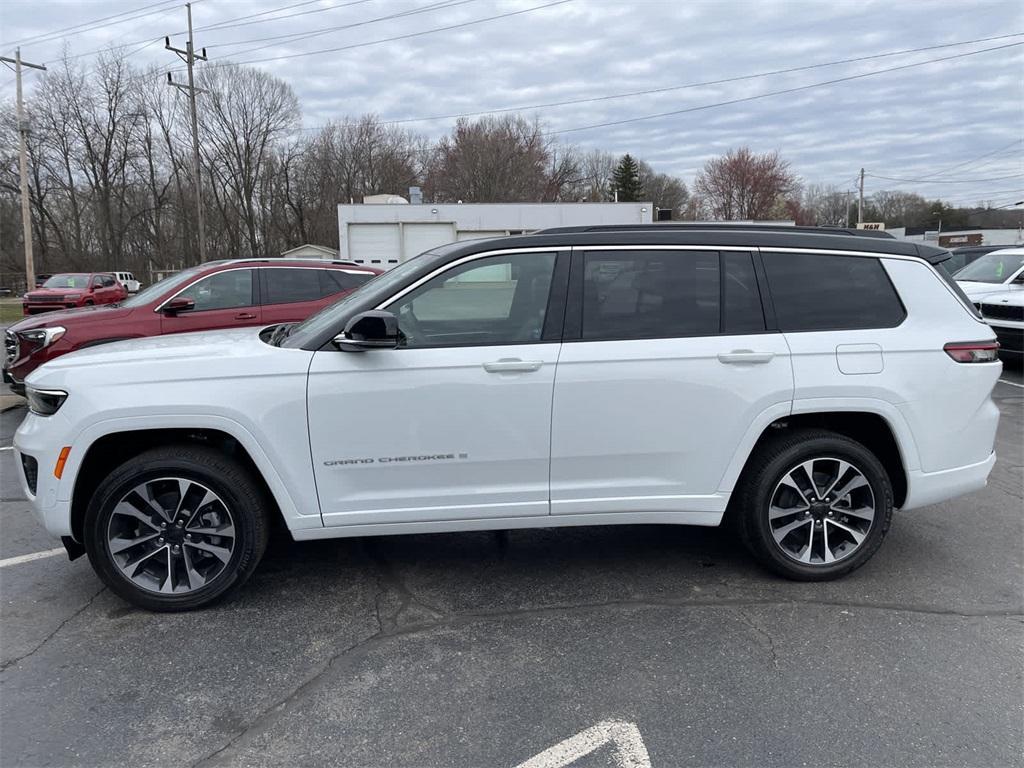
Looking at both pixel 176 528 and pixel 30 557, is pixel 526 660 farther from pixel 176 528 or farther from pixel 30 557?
pixel 30 557

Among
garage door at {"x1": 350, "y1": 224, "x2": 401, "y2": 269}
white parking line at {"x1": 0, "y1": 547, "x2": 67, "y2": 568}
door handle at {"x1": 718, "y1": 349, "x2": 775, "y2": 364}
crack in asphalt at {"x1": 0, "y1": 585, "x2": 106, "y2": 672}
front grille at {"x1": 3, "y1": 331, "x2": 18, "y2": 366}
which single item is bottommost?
crack in asphalt at {"x1": 0, "y1": 585, "x2": 106, "y2": 672}

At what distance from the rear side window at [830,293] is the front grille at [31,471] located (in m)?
3.84

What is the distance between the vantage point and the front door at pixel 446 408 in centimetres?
340

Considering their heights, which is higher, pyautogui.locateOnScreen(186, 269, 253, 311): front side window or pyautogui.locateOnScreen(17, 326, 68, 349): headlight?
pyautogui.locateOnScreen(186, 269, 253, 311): front side window

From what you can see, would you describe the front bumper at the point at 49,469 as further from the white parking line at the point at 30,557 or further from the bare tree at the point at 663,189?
the bare tree at the point at 663,189

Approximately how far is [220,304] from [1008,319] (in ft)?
36.9

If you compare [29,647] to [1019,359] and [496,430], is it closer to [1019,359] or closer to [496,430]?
[496,430]

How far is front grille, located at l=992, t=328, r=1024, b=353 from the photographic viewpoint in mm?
10438

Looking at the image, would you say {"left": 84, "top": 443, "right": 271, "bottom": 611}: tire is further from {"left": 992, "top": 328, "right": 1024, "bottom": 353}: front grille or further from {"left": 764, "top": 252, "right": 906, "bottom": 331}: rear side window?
{"left": 992, "top": 328, "right": 1024, "bottom": 353}: front grille

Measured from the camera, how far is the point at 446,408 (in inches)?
135

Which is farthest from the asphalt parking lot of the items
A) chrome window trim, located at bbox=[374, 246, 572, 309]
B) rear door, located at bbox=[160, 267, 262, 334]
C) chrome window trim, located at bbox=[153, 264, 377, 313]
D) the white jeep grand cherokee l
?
chrome window trim, located at bbox=[153, 264, 377, 313]

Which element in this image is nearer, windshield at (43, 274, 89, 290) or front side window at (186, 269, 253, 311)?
front side window at (186, 269, 253, 311)

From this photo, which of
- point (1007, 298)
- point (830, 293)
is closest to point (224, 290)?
point (830, 293)

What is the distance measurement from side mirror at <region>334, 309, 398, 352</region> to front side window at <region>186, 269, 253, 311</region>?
5.53 metres
